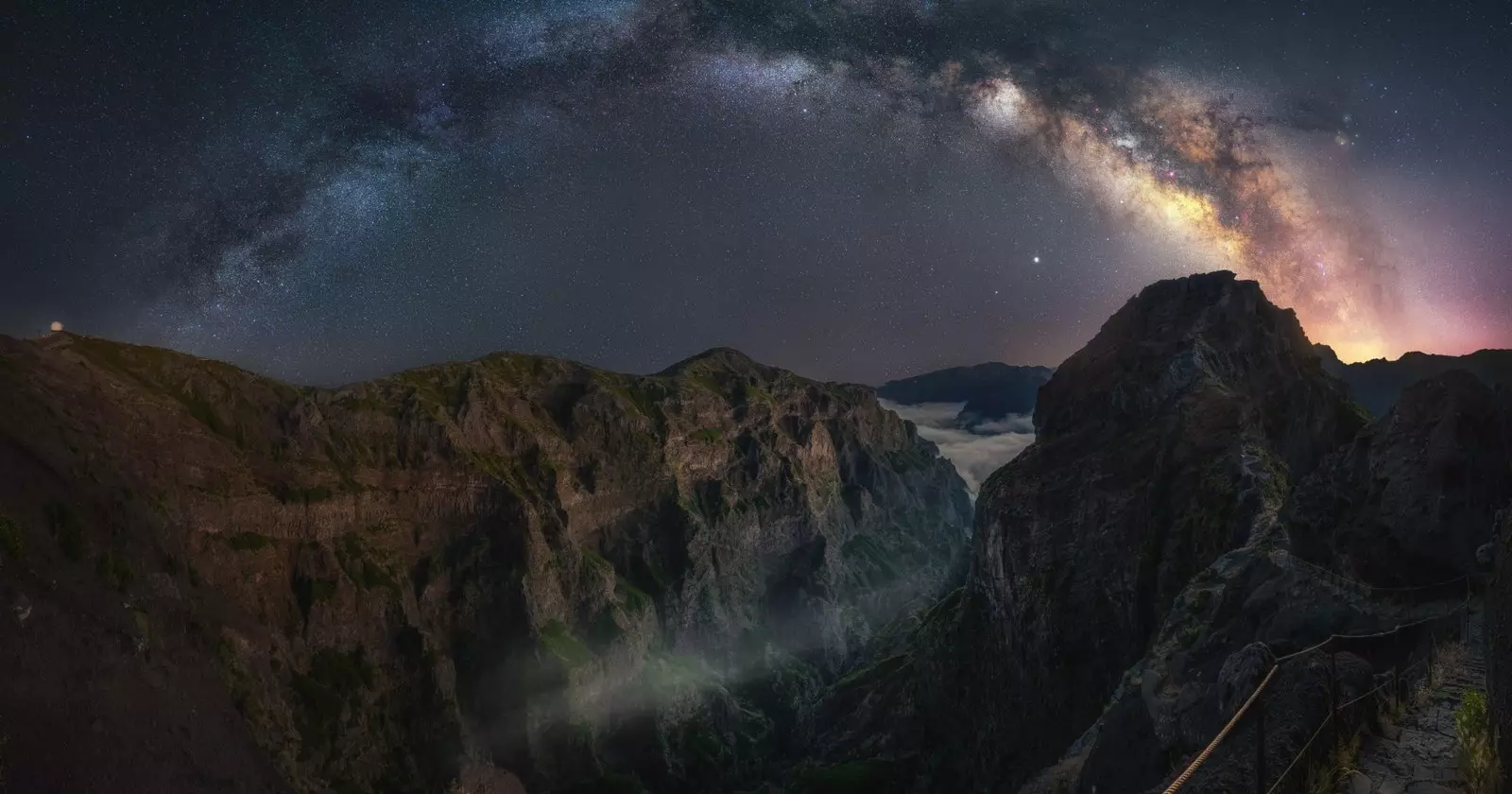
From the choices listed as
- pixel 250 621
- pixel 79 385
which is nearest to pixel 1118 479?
pixel 250 621

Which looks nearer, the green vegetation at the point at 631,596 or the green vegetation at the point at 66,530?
the green vegetation at the point at 66,530

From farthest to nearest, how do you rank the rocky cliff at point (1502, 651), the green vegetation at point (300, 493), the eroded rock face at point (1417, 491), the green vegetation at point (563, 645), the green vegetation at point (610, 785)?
the green vegetation at point (563, 645)
the green vegetation at point (610, 785)
the green vegetation at point (300, 493)
the eroded rock face at point (1417, 491)
the rocky cliff at point (1502, 651)

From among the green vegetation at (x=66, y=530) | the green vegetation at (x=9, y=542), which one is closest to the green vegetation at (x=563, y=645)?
the green vegetation at (x=66, y=530)

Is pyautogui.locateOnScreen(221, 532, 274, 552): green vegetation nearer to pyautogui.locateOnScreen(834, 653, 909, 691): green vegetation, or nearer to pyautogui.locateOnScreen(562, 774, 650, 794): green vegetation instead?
pyautogui.locateOnScreen(562, 774, 650, 794): green vegetation

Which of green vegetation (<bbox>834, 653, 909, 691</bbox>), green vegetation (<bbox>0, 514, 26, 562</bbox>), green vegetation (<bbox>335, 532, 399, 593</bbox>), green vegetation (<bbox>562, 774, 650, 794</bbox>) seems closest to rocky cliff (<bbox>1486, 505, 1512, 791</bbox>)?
green vegetation (<bbox>0, 514, 26, 562</bbox>)

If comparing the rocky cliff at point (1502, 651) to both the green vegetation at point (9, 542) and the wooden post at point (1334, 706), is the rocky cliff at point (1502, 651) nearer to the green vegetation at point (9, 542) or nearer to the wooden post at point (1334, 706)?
the wooden post at point (1334, 706)

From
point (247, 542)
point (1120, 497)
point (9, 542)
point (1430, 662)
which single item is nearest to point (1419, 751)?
point (1430, 662)
